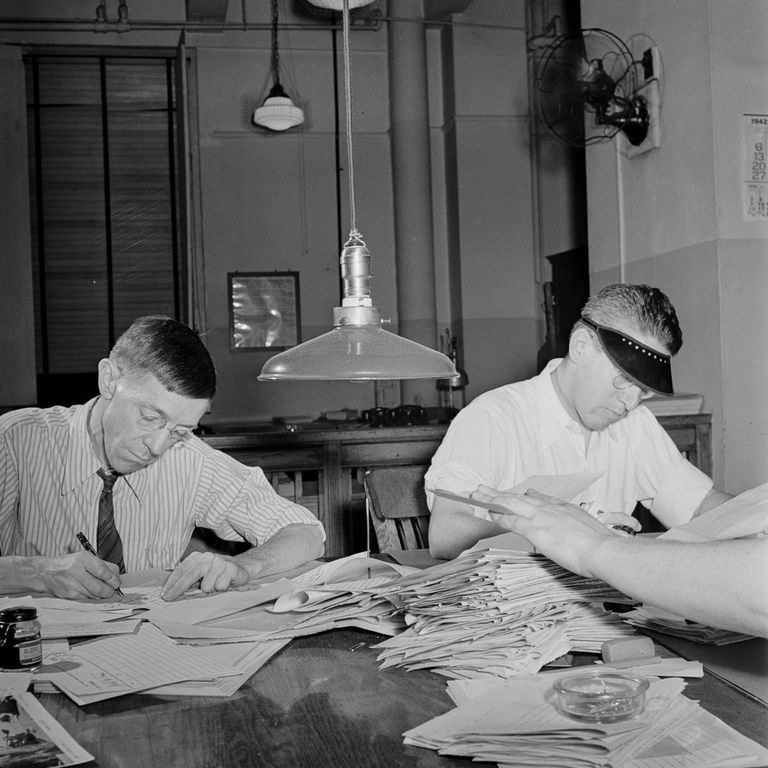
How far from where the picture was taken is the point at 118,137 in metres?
9.48

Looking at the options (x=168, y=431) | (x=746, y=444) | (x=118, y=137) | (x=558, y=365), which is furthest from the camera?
(x=118, y=137)

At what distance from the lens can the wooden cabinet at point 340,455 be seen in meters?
4.12

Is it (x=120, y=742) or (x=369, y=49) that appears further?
(x=369, y=49)

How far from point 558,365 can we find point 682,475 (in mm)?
515

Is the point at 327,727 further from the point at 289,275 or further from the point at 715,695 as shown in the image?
the point at 289,275

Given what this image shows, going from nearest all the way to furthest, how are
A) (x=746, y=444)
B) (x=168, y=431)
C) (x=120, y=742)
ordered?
(x=120, y=742) < (x=168, y=431) < (x=746, y=444)

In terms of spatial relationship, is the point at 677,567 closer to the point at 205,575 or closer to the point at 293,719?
the point at 293,719

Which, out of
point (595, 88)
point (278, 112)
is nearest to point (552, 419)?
point (595, 88)

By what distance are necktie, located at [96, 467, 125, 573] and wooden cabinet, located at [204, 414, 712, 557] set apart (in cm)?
163

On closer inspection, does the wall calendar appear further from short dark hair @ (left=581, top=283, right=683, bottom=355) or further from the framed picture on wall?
the framed picture on wall

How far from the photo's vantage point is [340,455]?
4.19 metres

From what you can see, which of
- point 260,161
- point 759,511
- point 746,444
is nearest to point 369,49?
point 260,161

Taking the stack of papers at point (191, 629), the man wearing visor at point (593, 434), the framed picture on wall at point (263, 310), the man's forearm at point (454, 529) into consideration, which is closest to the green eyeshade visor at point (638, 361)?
the man wearing visor at point (593, 434)

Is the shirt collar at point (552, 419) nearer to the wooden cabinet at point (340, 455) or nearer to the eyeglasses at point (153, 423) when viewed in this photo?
the eyeglasses at point (153, 423)
